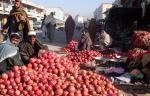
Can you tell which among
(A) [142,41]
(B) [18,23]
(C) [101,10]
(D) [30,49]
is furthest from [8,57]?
(C) [101,10]

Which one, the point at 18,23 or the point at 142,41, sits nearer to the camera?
the point at 18,23

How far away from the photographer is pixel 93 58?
1140cm

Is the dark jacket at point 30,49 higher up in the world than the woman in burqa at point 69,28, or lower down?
higher up

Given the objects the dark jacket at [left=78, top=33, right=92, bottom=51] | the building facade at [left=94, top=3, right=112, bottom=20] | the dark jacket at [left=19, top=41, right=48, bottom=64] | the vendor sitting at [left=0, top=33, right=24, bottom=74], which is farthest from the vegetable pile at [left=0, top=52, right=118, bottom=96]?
the building facade at [left=94, top=3, right=112, bottom=20]

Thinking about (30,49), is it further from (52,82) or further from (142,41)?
(142,41)

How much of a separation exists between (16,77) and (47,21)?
62.9 feet

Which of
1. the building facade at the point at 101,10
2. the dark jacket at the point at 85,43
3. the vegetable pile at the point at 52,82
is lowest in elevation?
the building facade at the point at 101,10

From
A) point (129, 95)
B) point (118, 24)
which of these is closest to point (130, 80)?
point (129, 95)

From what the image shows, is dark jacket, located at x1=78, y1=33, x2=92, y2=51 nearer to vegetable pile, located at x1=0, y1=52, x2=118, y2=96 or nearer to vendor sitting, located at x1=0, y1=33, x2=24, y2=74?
vendor sitting, located at x1=0, y1=33, x2=24, y2=74

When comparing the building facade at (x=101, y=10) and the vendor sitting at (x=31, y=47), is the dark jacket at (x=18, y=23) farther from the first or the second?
the building facade at (x=101, y=10)

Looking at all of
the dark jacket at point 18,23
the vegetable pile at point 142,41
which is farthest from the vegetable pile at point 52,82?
the vegetable pile at point 142,41

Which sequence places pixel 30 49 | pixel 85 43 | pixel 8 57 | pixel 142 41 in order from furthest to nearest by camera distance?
pixel 85 43 → pixel 142 41 → pixel 30 49 → pixel 8 57

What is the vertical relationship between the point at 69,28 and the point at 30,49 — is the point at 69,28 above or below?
below

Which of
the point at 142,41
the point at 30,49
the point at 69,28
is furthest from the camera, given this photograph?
the point at 69,28
